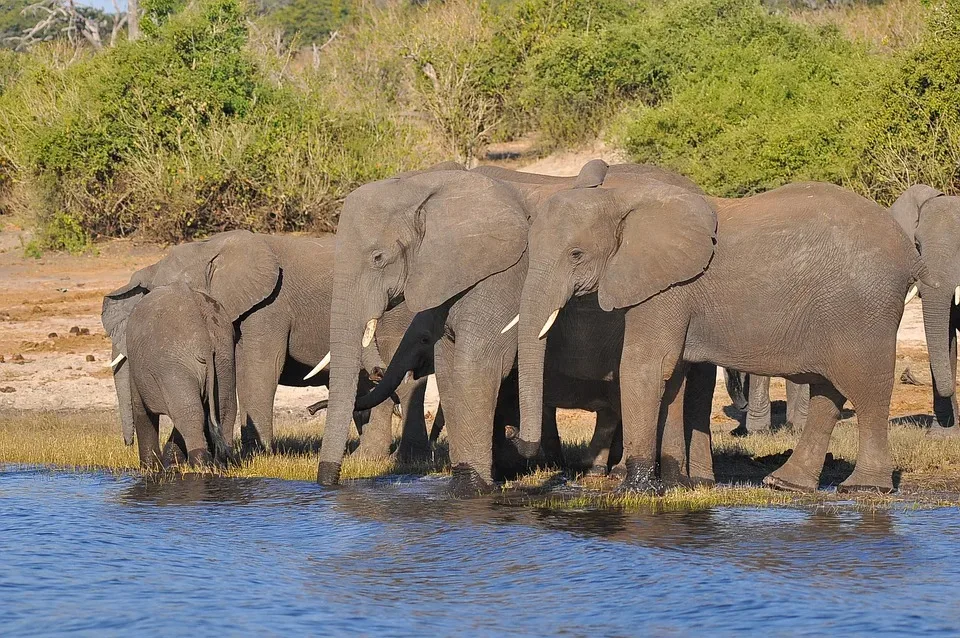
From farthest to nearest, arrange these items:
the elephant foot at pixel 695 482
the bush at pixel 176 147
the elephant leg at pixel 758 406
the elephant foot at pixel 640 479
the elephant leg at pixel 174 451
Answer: the bush at pixel 176 147
the elephant leg at pixel 758 406
the elephant leg at pixel 174 451
the elephant foot at pixel 695 482
the elephant foot at pixel 640 479

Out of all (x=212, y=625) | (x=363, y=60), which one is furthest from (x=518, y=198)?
(x=363, y=60)

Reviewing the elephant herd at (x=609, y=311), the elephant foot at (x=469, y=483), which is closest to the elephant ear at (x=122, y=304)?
the elephant herd at (x=609, y=311)

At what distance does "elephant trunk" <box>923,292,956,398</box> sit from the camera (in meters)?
11.5

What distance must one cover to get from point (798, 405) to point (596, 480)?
3.77 m

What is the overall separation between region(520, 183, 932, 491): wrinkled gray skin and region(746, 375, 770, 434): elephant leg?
382cm

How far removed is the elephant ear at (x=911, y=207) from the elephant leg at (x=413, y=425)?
4.42 m

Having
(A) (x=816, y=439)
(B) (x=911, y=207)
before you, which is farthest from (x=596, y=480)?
(B) (x=911, y=207)

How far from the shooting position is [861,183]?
2055cm

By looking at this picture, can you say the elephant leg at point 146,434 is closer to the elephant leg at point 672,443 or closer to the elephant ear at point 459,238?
the elephant ear at point 459,238

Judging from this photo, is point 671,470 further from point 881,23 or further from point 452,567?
point 881,23

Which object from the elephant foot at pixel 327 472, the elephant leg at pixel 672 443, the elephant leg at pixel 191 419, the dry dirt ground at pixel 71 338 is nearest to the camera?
the elephant leg at pixel 672 443

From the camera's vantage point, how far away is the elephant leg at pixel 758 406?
12.9 metres

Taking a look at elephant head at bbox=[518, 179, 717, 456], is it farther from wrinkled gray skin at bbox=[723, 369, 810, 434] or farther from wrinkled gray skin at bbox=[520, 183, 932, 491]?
wrinkled gray skin at bbox=[723, 369, 810, 434]

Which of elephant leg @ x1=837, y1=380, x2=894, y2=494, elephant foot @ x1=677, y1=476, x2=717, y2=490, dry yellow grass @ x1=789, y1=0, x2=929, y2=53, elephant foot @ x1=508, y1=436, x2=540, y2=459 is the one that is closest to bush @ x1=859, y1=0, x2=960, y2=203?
dry yellow grass @ x1=789, y1=0, x2=929, y2=53
